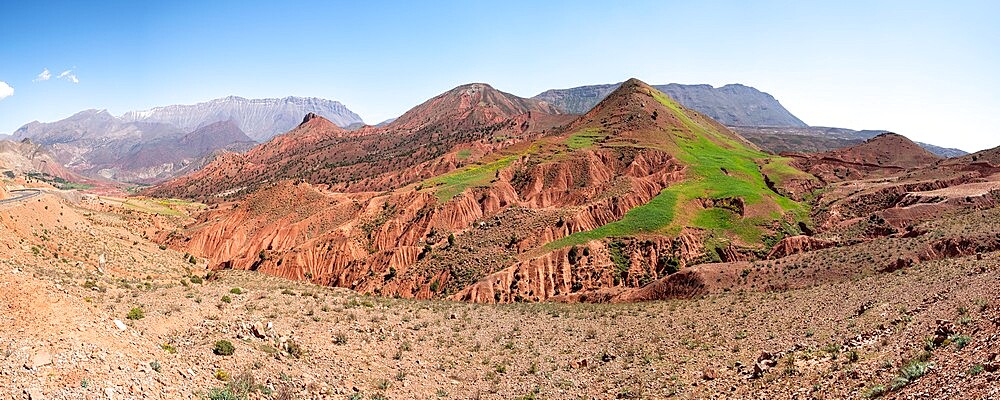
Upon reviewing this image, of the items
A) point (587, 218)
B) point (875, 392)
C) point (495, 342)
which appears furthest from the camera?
point (587, 218)

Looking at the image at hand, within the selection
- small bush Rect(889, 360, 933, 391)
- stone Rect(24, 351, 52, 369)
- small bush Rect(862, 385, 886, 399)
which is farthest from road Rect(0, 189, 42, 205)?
small bush Rect(889, 360, 933, 391)

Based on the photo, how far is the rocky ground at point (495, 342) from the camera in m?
11.7

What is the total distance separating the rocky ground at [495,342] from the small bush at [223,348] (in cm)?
4

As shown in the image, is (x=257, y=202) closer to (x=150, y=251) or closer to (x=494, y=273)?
(x=150, y=251)

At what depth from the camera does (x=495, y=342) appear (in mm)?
23641

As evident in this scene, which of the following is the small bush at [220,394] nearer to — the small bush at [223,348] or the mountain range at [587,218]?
the small bush at [223,348]

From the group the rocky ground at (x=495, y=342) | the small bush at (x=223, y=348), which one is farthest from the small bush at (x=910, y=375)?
the small bush at (x=223, y=348)

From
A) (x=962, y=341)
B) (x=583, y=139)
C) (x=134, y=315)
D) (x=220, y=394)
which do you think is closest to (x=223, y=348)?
(x=220, y=394)

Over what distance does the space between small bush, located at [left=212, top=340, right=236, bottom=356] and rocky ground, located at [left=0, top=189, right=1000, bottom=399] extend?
0.13ft

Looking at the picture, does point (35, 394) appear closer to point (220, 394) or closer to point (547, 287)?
point (220, 394)

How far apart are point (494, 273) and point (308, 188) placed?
4053 centimetres

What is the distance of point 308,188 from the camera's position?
231 ft

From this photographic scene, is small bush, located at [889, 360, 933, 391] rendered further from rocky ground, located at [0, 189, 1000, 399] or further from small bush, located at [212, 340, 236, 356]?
small bush, located at [212, 340, 236, 356]

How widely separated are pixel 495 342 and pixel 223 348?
39.8ft
